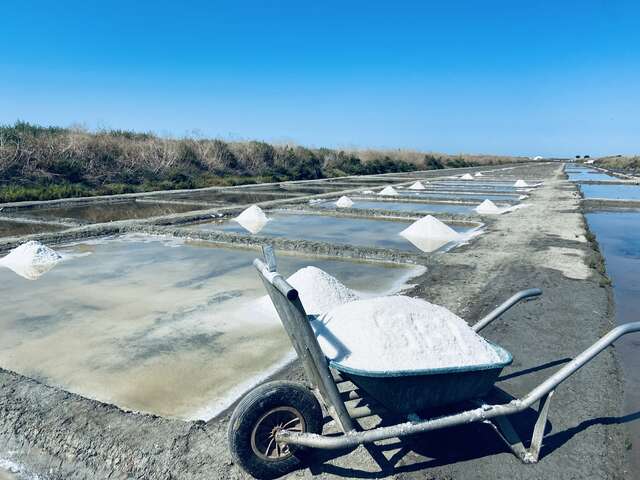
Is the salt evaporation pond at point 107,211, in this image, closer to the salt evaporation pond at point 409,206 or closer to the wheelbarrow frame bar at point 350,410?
the salt evaporation pond at point 409,206

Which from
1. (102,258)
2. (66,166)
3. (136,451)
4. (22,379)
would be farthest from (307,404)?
(66,166)

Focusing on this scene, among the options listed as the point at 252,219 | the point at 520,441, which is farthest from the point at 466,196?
the point at 520,441

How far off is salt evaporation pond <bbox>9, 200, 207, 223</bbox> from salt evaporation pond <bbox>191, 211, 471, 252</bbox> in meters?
2.66

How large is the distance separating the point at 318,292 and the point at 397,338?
2044 mm

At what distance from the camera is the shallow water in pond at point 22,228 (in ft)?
30.1

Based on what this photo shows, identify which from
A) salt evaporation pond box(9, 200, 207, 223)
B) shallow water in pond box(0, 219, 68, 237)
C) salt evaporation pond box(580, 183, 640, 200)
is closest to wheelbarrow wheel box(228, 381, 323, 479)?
shallow water in pond box(0, 219, 68, 237)

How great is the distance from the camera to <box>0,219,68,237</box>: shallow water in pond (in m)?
9.19

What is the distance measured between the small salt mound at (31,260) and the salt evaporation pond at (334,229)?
339 cm

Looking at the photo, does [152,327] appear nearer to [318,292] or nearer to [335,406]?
[318,292]

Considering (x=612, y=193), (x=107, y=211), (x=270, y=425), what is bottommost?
(x=612, y=193)

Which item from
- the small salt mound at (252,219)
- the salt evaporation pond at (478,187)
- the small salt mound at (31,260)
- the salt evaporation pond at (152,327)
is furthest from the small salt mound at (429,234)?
the salt evaporation pond at (478,187)

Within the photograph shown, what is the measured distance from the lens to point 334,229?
32.7 ft

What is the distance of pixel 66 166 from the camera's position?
19422 mm

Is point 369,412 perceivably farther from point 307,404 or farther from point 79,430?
point 79,430
